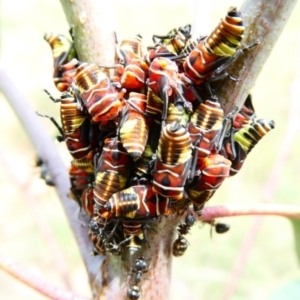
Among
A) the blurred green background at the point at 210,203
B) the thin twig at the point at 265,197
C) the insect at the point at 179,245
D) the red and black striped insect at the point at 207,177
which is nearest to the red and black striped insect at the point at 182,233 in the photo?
the insect at the point at 179,245

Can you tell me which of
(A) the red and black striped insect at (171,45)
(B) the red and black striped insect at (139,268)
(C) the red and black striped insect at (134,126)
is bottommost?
(B) the red and black striped insect at (139,268)

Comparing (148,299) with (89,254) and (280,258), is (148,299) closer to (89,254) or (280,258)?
(89,254)

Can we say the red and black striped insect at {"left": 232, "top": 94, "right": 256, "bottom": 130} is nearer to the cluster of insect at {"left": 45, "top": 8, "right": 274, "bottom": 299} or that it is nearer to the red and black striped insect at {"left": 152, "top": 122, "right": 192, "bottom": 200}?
the cluster of insect at {"left": 45, "top": 8, "right": 274, "bottom": 299}

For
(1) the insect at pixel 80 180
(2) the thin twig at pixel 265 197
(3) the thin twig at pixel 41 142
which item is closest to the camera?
(1) the insect at pixel 80 180

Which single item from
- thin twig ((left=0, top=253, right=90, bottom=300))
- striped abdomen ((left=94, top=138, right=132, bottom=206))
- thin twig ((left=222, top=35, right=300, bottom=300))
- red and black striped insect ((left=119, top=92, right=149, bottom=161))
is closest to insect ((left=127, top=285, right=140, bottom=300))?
thin twig ((left=0, top=253, right=90, bottom=300))

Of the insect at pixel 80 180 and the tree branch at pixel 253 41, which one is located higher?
the tree branch at pixel 253 41

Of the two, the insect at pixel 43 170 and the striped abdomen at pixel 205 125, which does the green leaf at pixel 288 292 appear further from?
the insect at pixel 43 170

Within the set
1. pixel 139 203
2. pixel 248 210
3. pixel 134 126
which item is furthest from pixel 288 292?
pixel 134 126
